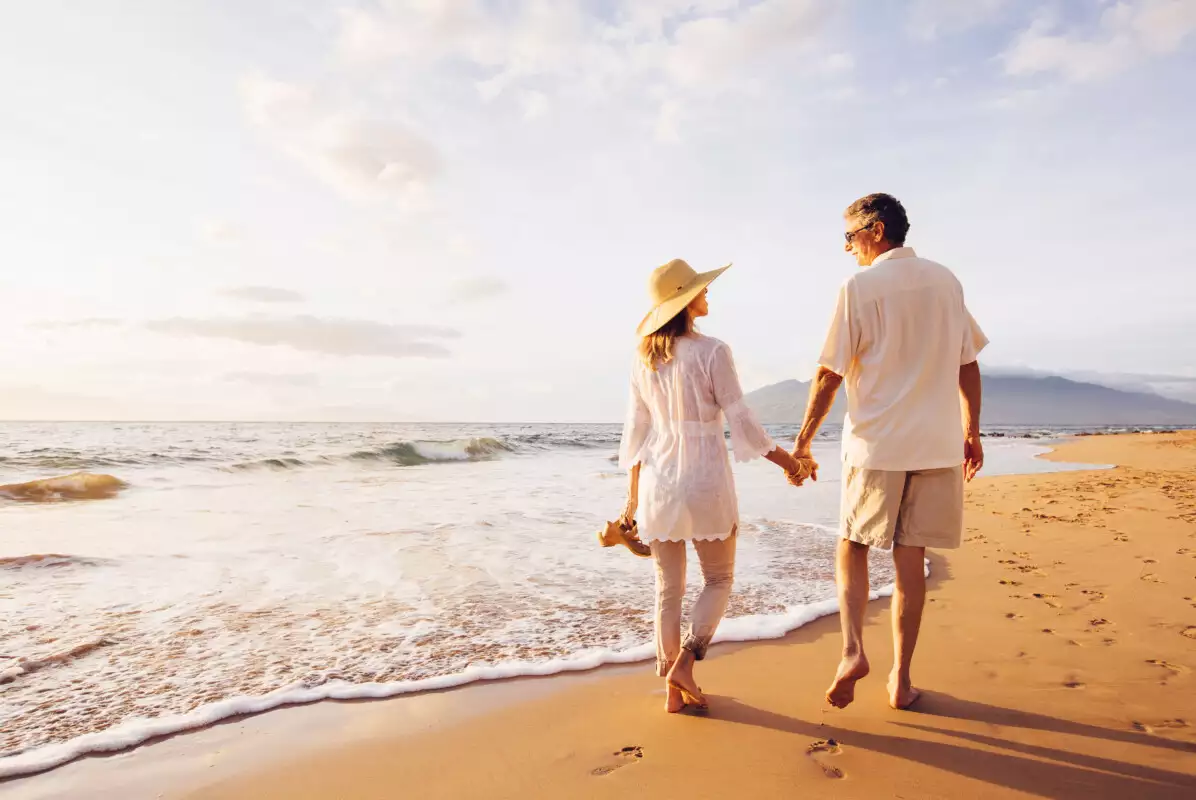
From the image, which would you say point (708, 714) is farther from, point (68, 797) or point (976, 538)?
point (976, 538)

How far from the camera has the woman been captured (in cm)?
282

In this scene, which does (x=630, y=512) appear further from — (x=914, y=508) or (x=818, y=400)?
(x=914, y=508)

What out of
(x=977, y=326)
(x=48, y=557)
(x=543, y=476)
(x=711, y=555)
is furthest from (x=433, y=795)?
(x=543, y=476)

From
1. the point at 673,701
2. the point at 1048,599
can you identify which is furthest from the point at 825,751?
the point at 1048,599

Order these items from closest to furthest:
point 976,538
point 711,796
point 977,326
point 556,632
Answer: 1. point 711,796
2. point 977,326
3. point 556,632
4. point 976,538

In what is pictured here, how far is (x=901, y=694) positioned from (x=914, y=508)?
2.59 feet

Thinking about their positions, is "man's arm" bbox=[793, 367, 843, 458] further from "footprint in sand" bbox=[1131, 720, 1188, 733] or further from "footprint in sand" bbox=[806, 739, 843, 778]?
"footprint in sand" bbox=[1131, 720, 1188, 733]

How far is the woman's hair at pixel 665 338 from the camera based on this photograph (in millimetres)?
2893

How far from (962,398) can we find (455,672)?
288cm

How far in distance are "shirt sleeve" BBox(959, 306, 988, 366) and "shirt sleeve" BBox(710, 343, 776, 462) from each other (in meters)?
0.96

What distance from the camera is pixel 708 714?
9.25ft

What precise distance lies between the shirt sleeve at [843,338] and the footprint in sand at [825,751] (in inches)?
58.8

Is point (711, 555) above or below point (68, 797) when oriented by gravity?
above

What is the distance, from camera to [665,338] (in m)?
2.90
